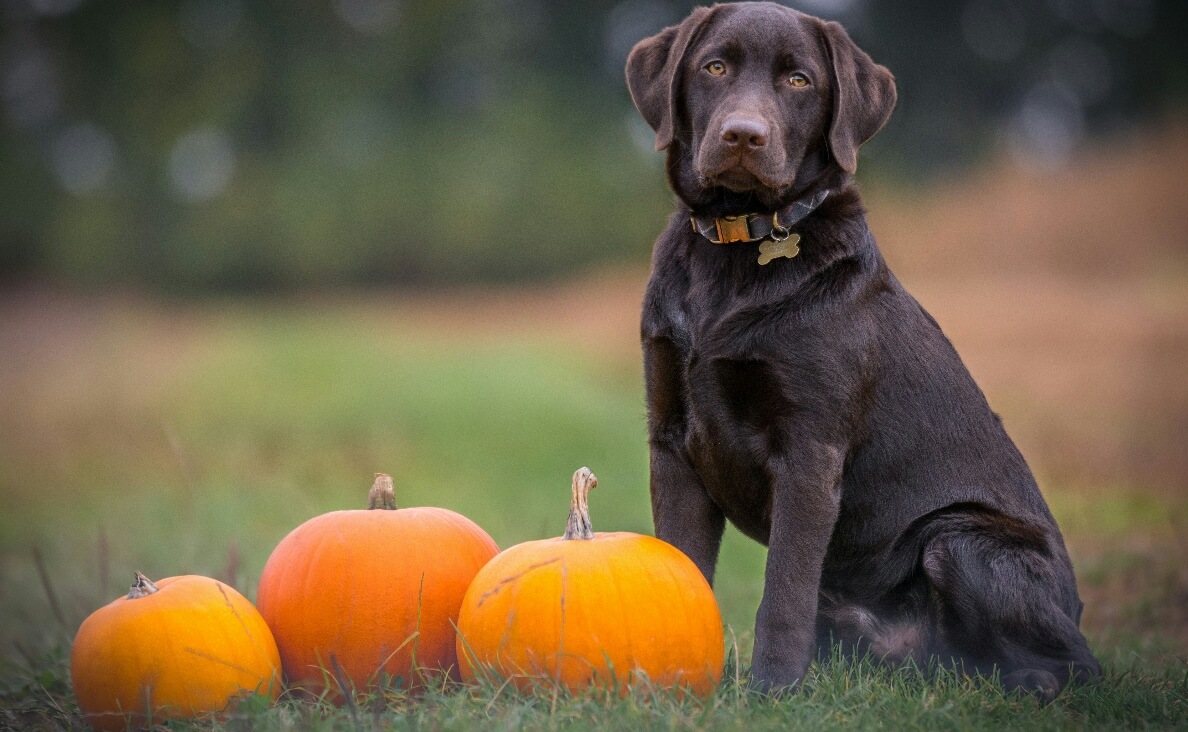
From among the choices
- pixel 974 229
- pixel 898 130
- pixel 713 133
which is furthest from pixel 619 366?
pixel 898 130

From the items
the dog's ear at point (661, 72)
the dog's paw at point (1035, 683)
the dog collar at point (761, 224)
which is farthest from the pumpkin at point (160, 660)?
the dog's paw at point (1035, 683)

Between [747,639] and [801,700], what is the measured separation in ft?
3.29

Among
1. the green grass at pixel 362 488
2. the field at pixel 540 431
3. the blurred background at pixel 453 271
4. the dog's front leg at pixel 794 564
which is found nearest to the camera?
the green grass at pixel 362 488

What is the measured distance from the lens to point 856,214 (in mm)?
2979

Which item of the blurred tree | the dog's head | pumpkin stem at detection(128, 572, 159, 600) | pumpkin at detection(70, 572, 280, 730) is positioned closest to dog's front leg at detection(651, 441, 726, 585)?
the dog's head

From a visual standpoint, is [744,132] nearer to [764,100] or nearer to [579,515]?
[764,100]

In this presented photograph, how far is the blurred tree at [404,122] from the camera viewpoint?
17922mm

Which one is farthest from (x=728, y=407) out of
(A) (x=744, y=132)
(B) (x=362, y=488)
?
(B) (x=362, y=488)

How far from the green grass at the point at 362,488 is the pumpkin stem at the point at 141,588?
42 centimetres

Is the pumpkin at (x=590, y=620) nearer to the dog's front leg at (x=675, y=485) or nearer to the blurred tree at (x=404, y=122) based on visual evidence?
the dog's front leg at (x=675, y=485)

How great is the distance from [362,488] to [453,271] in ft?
40.9

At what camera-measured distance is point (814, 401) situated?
8.89 feet

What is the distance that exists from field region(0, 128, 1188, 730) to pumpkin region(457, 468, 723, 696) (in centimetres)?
9

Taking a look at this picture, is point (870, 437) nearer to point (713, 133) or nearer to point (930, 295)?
point (713, 133)
